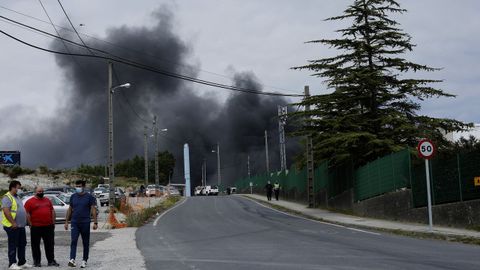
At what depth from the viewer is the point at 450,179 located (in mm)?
21609

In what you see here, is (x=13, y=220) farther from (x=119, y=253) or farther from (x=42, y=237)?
(x=119, y=253)

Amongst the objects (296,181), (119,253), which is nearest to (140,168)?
(296,181)

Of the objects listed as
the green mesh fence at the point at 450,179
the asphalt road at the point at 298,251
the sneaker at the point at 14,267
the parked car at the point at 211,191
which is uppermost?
the green mesh fence at the point at 450,179

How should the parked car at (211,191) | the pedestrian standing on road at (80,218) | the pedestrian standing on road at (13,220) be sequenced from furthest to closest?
1. the parked car at (211,191)
2. the pedestrian standing on road at (80,218)
3. the pedestrian standing on road at (13,220)

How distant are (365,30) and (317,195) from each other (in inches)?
523

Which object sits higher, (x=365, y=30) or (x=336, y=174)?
(x=365, y=30)

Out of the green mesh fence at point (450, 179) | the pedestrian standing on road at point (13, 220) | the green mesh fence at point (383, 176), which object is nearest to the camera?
the pedestrian standing on road at point (13, 220)

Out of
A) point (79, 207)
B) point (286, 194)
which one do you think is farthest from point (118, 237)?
point (286, 194)

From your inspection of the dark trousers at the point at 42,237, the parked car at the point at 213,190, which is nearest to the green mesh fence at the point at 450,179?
the dark trousers at the point at 42,237

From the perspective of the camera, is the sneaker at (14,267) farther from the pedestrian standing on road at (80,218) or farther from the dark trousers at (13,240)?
the pedestrian standing on road at (80,218)

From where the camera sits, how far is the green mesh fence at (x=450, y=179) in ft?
66.5

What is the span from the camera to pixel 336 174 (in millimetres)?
37656

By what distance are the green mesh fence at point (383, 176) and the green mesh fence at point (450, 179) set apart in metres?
1.37

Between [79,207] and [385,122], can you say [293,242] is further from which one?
[385,122]
